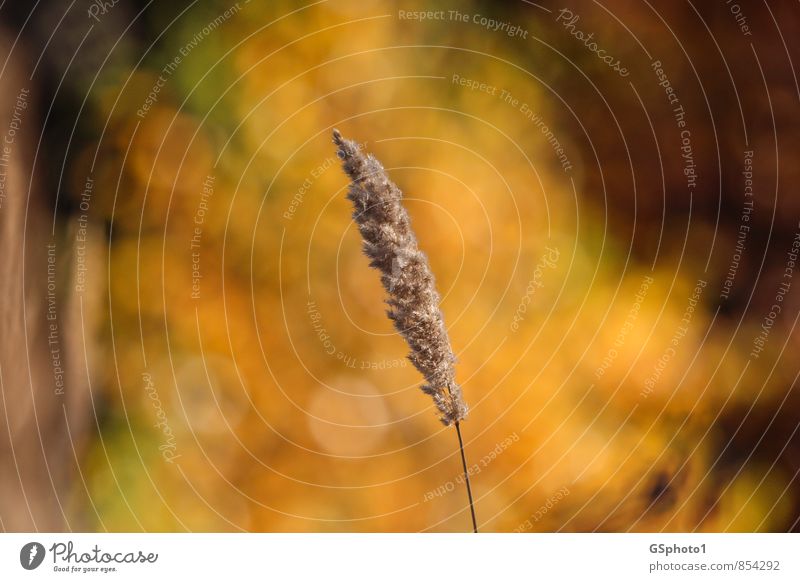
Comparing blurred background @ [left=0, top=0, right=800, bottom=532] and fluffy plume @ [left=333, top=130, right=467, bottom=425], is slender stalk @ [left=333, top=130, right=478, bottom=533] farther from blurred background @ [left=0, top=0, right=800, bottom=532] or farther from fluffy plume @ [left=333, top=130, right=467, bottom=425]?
blurred background @ [left=0, top=0, right=800, bottom=532]

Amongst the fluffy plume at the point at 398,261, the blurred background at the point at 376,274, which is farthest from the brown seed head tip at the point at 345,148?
the blurred background at the point at 376,274

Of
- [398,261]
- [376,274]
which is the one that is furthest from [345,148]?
[376,274]

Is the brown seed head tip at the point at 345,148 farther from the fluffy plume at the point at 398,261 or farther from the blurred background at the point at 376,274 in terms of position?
the blurred background at the point at 376,274

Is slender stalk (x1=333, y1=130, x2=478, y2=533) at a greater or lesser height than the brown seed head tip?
lesser

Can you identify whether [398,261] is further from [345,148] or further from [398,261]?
[345,148]

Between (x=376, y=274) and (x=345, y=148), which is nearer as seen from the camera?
(x=345, y=148)

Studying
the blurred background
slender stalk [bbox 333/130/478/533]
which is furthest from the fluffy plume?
the blurred background

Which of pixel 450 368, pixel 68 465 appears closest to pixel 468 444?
pixel 450 368
